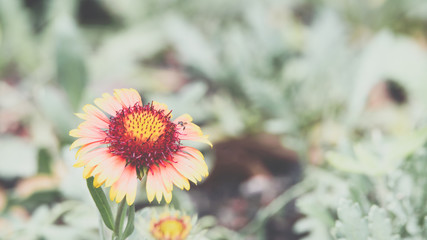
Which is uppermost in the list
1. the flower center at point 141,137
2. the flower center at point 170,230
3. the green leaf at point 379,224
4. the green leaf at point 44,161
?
the green leaf at point 44,161

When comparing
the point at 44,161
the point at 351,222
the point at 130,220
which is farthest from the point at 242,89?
the point at 130,220

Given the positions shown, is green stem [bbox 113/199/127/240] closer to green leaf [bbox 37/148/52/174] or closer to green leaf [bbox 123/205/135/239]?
green leaf [bbox 123/205/135/239]

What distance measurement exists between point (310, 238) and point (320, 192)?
0.20 meters

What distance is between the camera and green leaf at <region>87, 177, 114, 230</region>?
29.3 inches

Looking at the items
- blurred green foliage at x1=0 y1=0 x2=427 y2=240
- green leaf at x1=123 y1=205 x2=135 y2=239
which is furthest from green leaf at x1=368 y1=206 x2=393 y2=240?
green leaf at x1=123 y1=205 x2=135 y2=239

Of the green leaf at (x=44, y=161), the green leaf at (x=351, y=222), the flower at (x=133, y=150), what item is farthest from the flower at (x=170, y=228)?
the green leaf at (x=44, y=161)

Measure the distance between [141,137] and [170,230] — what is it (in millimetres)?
180

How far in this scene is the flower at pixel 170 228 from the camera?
31.2 inches

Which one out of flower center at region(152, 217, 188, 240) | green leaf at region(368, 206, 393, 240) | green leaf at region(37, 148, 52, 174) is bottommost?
green leaf at region(368, 206, 393, 240)

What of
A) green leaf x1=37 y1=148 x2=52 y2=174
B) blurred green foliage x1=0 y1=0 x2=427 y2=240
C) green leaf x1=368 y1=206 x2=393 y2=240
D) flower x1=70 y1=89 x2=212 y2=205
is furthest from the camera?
green leaf x1=37 y1=148 x2=52 y2=174

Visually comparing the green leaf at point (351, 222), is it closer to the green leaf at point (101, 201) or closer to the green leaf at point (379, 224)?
the green leaf at point (379, 224)

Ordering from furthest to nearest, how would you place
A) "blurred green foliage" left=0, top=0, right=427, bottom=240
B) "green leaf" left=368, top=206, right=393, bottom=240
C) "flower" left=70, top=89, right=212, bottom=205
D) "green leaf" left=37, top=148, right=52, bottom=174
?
"green leaf" left=37, top=148, right=52, bottom=174 → "blurred green foliage" left=0, top=0, right=427, bottom=240 → "green leaf" left=368, top=206, right=393, bottom=240 → "flower" left=70, top=89, right=212, bottom=205

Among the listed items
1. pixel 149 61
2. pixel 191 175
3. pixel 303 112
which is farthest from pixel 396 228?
pixel 149 61

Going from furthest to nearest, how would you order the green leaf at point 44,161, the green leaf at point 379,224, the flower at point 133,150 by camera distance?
1. the green leaf at point 44,161
2. the green leaf at point 379,224
3. the flower at point 133,150
